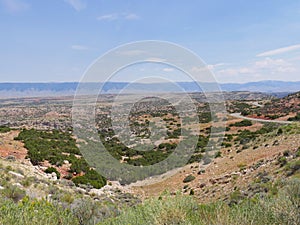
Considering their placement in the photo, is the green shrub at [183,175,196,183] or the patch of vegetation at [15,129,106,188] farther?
the green shrub at [183,175,196,183]

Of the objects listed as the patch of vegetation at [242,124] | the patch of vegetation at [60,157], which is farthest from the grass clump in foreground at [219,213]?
the patch of vegetation at [242,124]

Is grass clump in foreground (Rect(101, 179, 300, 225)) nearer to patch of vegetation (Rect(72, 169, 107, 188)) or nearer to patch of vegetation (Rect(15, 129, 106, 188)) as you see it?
patch of vegetation (Rect(72, 169, 107, 188))

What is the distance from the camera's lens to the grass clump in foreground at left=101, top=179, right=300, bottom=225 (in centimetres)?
516

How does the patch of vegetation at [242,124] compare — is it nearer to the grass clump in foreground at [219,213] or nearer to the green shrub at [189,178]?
the green shrub at [189,178]

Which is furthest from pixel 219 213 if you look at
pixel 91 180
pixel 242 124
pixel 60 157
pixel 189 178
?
pixel 242 124

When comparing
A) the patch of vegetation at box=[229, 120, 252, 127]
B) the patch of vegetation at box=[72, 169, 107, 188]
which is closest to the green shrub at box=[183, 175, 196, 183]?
the patch of vegetation at box=[72, 169, 107, 188]

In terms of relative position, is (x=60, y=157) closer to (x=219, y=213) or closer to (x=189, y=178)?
(x=189, y=178)

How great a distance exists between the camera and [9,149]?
63.4 ft

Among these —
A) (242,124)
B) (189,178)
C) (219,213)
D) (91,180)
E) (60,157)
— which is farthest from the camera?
(242,124)

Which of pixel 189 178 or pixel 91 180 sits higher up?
pixel 91 180

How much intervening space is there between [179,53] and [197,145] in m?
19.1

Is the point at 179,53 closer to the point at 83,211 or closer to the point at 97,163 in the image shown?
the point at 83,211

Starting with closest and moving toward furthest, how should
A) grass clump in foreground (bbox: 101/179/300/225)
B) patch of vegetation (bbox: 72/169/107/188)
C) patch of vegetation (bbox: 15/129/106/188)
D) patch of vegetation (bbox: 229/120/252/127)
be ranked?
grass clump in foreground (bbox: 101/179/300/225)
patch of vegetation (bbox: 72/169/107/188)
patch of vegetation (bbox: 15/129/106/188)
patch of vegetation (bbox: 229/120/252/127)

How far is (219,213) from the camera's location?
542 cm
